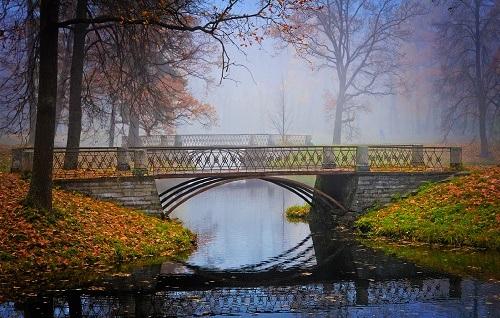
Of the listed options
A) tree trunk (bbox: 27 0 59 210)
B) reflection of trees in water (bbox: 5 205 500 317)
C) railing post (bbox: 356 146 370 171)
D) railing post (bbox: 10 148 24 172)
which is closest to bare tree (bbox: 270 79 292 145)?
railing post (bbox: 356 146 370 171)

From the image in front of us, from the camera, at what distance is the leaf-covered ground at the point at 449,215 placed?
17.0 m

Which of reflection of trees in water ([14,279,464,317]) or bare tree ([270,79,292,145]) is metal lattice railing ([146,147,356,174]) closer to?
reflection of trees in water ([14,279,464,317])

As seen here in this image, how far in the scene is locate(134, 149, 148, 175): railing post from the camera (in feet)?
62.2

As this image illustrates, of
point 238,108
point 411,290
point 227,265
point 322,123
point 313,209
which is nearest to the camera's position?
point 411,290

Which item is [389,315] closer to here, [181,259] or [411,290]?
[411,290]

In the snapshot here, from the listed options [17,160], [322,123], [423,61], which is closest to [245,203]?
[17,160]

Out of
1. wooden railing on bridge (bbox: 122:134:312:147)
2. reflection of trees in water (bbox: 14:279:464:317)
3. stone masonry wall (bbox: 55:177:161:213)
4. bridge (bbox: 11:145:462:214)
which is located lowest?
reflection of trees in water (bbox: 14:279:464:317)

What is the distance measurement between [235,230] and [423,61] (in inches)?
1361

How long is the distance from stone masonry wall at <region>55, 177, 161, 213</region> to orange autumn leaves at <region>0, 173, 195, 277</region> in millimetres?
453

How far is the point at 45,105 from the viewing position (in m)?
14.4

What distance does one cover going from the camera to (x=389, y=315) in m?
10.0

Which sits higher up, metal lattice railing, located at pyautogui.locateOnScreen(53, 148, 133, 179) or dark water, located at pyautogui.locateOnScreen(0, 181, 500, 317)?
metal lattice railing, located at pyautogui.locateOnScreen(53, 148, 133, 179)

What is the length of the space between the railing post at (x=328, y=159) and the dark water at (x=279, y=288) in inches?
133

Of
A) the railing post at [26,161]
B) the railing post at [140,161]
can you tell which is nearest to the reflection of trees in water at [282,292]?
the railing post at [140,161]
